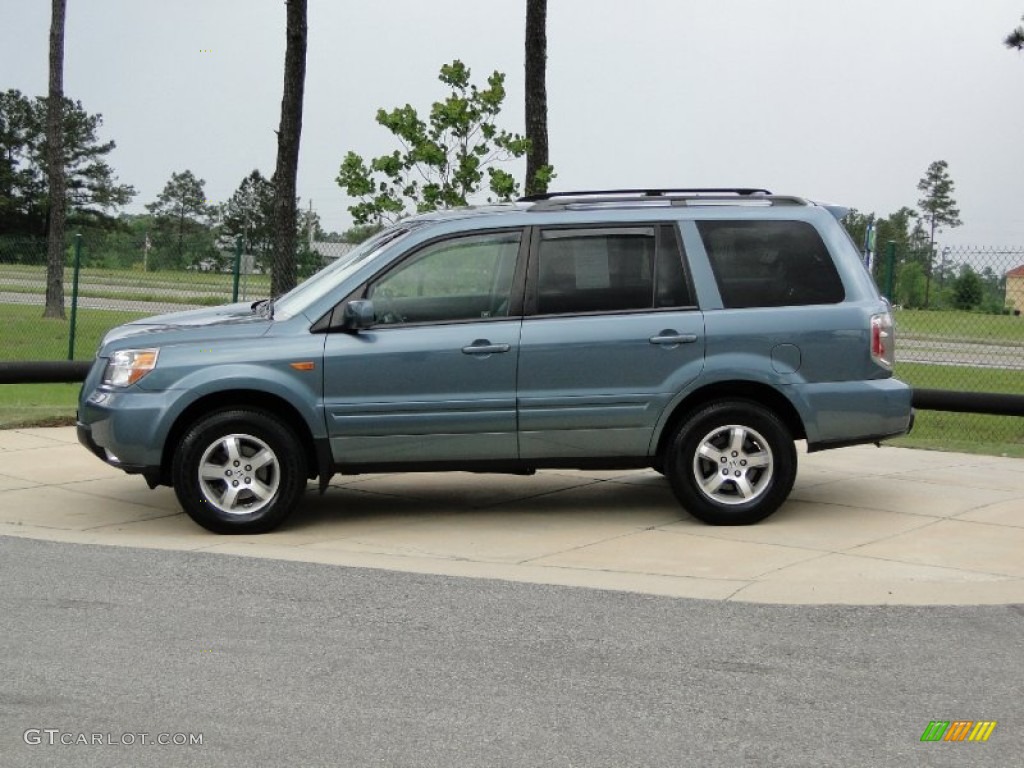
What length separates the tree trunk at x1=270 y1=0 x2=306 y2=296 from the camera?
57.5ft

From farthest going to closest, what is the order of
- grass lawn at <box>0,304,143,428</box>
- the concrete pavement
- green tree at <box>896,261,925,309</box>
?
green tree at <box>896,261,925,309</box>
grass lawn at <box>0,304,143,428</box>
the concrete pavement

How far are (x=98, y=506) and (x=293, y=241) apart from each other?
8.44m

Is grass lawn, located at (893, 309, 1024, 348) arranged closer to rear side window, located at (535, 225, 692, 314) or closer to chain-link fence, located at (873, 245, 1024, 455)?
chain-link fence, located at (873, 245, 1024, 455)

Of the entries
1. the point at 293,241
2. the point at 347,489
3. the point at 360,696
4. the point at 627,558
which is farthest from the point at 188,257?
the point at 360,696

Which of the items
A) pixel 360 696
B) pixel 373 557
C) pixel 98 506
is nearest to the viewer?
pixel 360 696

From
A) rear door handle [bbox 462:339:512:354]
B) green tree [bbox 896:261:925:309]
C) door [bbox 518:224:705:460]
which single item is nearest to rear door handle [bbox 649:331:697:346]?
door [bbox 518:224:705:460]

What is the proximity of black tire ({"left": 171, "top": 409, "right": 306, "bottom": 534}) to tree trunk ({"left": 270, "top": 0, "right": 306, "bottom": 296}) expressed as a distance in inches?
355

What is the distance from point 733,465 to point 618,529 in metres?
0.80

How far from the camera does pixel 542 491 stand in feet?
33.6

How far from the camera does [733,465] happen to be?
888 cm

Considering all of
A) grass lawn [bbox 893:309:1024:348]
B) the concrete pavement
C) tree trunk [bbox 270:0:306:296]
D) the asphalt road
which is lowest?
the asphalt road

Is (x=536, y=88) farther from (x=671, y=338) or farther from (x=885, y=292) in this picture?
(x=671, y=338)

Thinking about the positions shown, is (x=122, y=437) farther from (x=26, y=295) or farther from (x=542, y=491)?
(x=26, y=295)

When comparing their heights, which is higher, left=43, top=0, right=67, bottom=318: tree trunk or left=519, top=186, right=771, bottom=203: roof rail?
left=43, top=0, right=67, bottom=318: tree trunk
